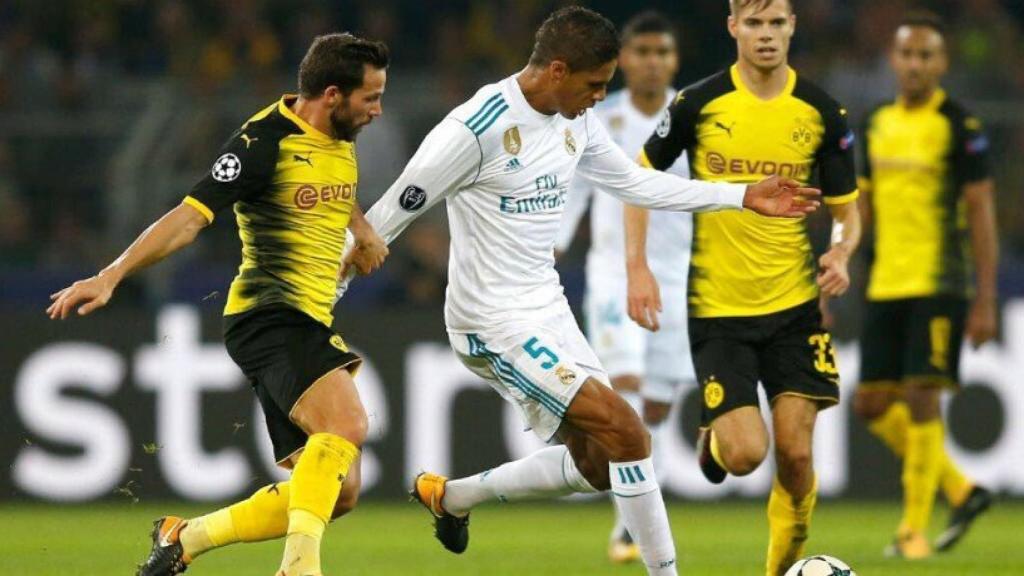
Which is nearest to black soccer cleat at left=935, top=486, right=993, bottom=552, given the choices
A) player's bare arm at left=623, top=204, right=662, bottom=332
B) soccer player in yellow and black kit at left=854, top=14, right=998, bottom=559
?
soccer player in yellow and black kit at left=854, top=14, right=998, bottom=559

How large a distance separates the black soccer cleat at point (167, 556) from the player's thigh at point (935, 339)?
449 cm

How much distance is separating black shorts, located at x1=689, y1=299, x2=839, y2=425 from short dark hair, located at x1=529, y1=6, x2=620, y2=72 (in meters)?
1.39

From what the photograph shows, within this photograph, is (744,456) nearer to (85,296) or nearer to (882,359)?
(85,296)

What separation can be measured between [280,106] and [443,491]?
6.21ft

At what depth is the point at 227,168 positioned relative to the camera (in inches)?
268

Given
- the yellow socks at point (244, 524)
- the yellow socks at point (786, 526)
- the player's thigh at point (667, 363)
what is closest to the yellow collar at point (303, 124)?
the yellow socks at point (244, 524)

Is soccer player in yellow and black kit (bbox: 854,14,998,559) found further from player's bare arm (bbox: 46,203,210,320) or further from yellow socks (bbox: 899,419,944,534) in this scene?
player's bare arm (bbox: 46,203,210,320)

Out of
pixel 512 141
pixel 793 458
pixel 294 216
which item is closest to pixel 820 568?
pixel 793 458

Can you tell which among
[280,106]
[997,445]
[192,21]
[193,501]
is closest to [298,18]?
[192,21]

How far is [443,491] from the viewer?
821 cm

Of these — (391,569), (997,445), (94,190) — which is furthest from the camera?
(94,190)

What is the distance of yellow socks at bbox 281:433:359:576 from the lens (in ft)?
22.0

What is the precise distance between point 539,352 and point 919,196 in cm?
395

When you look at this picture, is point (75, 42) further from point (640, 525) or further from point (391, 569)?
point (640, 525)
